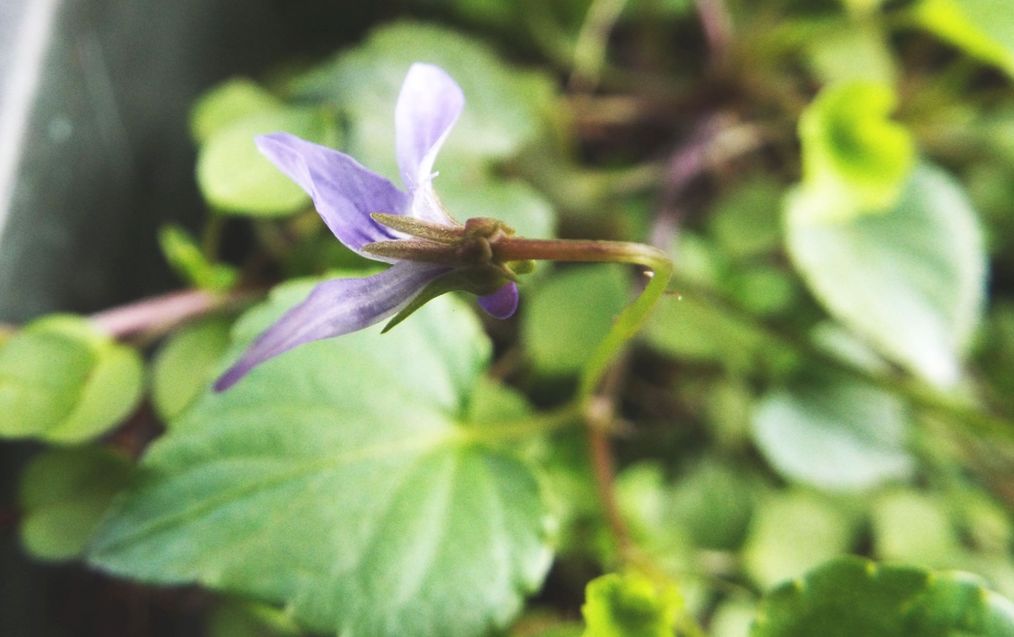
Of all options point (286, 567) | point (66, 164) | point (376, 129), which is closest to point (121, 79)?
point (66, 164)

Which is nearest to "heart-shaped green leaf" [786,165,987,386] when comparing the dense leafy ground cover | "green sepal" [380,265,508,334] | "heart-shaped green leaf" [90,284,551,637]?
the dense leafy ground cover

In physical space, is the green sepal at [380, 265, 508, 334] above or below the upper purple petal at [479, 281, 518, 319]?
above

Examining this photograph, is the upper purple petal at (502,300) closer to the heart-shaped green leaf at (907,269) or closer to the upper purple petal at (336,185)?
the upper purple petal at (336,185)

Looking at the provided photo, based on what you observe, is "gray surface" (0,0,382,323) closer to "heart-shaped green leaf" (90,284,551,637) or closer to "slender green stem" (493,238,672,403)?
"heart-shaped green leaf" (90,284,551,637)

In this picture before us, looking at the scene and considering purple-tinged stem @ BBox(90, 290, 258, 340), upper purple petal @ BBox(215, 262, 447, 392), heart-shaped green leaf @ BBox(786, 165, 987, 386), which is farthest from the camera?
heart-shaped green leaf @ BBox(786, 165, 987, 386)

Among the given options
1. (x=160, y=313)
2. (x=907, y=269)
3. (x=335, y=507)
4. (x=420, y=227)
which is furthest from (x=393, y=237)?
(x=907, y=269)

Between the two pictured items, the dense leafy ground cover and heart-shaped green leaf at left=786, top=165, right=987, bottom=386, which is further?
heart-shaped green leaf at left=786, top=165, right=987, bottom=386

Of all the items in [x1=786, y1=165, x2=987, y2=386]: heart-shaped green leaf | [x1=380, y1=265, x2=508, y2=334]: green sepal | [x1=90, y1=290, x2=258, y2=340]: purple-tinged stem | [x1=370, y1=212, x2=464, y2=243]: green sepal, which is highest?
[x1=370, y1=212, x2=464, y2=243]: green sepal
